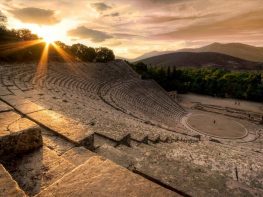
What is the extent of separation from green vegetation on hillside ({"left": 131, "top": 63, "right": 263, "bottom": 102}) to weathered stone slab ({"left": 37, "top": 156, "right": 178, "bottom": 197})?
36975 mm

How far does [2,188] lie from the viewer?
154cm

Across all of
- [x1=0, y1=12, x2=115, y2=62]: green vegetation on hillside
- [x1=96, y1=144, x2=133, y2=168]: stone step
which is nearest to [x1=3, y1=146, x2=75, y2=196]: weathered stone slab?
[x1=96, y1=144, x2=133, y2=168]: stone step

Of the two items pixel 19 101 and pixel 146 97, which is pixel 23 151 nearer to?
pixel 19 101

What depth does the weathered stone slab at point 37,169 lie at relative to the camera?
208 cm

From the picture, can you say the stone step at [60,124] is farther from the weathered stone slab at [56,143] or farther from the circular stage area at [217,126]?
the circular stage area at [217,126]

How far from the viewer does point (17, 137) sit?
8.22 ft

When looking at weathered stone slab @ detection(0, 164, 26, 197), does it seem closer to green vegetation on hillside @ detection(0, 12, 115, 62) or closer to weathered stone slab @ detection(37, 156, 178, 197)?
weathered stone slab @ detection(37, 156, 178, 197)

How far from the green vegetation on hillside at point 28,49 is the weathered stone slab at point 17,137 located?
1897 cm

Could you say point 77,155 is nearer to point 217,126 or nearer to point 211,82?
point 217,126

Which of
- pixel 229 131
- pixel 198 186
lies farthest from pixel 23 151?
pixel 229 131

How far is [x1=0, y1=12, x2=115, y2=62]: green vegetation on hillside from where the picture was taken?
63.7 ft

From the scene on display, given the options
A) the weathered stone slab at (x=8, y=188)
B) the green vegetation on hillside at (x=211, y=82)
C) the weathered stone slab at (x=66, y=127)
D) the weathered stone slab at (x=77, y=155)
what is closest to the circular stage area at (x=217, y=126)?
the green vegetation on hillside at (x=211, y=82)

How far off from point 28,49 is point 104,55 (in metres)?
19.2

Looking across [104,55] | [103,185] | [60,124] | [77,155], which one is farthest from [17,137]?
[104,55]
